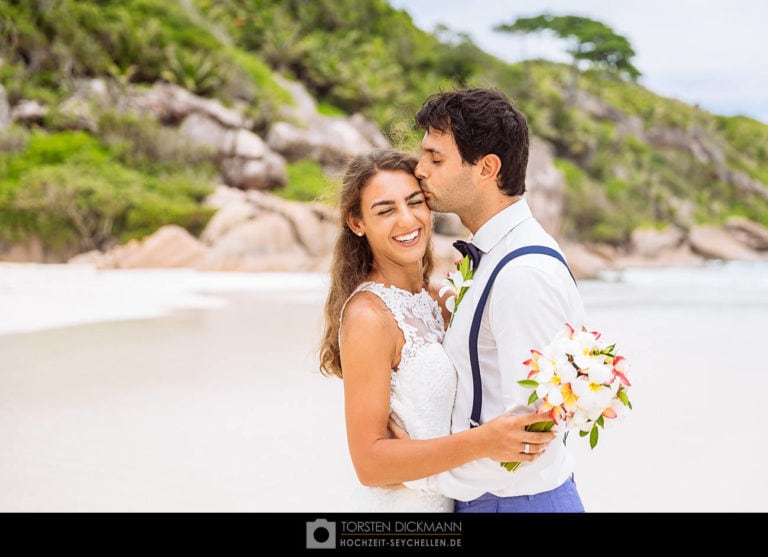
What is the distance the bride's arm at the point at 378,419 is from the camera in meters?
1.80

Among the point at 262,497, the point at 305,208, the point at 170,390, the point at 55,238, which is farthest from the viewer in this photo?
the point at 305,208

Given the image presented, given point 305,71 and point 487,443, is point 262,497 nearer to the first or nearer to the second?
point 487,443

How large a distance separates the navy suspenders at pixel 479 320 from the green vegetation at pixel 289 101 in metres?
0.78

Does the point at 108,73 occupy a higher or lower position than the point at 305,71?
lower

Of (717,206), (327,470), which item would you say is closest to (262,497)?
(327,470)

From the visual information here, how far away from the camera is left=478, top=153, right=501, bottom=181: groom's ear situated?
1.92 m

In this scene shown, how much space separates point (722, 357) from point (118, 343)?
24.8 feet

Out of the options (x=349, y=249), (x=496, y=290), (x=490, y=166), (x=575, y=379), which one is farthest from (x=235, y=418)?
(x=575, y=379)

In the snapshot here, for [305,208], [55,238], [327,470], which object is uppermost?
[305,208]

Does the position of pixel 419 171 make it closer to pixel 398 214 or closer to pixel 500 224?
pixel 398 214

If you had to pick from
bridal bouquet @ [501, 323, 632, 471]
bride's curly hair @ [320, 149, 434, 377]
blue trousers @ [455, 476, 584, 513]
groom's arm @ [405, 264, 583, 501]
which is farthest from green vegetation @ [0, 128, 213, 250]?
bridal bouquet @ [501, 323, 632, 471]

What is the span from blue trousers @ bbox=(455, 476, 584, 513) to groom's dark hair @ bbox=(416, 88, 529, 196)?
751 mm

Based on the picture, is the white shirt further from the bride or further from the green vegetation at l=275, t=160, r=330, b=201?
the green vegetation at l=275, t=160, r=330, b=201

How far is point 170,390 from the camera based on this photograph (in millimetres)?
7176
